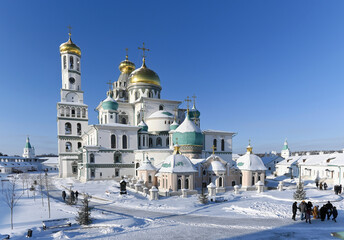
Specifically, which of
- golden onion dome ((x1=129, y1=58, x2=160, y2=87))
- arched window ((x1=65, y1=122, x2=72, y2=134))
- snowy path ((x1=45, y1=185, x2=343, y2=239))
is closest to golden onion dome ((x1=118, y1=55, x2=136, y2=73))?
golden onion dome ((x1=129, y1=58, x2=160, y2=87))

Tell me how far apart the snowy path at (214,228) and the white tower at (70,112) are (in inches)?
1189

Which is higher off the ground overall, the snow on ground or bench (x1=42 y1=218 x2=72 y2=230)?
bench (x1=42 y1=218 x2=72 y2=230)

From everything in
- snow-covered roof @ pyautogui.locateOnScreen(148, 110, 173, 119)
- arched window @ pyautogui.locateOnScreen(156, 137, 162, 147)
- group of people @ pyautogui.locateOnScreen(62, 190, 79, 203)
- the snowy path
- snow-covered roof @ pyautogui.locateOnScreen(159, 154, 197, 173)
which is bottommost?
group of people @ pyautogui.locateOnScreen(62, 190, 79, 203)

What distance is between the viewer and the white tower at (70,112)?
39.1 m

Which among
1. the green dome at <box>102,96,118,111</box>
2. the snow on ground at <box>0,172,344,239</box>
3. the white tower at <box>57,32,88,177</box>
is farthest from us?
the white tower at <box>57,32,88,177</box>

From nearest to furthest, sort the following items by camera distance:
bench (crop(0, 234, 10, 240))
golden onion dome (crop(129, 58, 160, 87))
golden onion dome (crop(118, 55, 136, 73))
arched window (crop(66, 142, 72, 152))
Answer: bench (crop(0, 234, 10, 240)), arched window (crop(66, 142, 72, 152)), golden onion dome (crop(129, 58, 160, 87)), golden onion dome (crop(118, 55, 136, 73))

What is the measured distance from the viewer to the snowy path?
33.8 feet

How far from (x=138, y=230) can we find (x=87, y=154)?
2313cm

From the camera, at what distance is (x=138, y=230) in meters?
11.1

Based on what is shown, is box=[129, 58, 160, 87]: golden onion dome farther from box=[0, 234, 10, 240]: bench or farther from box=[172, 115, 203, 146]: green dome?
box=[0, 234, 10, 240]: bench

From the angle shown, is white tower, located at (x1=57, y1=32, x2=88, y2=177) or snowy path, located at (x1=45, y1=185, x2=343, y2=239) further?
white tower, located at (x1=57, y1=32, x2=88, y2=177)

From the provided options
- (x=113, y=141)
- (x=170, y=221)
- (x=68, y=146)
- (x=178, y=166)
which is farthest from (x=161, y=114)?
(x=170, y=221)

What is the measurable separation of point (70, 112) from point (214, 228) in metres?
36.1

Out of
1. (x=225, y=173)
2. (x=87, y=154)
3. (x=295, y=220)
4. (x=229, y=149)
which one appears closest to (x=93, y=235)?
(x=295, y=220)
